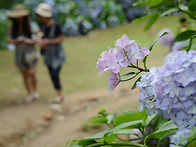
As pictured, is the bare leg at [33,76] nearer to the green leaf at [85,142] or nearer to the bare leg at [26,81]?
the bare leg at [26,81]

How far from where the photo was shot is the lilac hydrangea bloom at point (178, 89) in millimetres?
684

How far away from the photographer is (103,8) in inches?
500

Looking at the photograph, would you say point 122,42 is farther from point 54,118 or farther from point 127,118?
point 54,118

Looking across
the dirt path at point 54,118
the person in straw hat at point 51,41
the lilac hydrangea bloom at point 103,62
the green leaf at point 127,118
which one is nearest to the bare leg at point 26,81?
the dirt path at point 54,118

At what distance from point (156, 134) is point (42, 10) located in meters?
4.74

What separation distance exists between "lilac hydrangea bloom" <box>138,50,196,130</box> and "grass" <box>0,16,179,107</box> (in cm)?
385

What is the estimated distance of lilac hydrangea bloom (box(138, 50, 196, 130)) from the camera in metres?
0.68

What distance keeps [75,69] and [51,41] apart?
273cm

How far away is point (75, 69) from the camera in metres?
8.20

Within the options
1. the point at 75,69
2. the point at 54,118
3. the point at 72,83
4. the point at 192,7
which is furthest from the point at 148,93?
the point at 75,69

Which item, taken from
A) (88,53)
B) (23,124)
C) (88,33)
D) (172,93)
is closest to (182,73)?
(172,93)

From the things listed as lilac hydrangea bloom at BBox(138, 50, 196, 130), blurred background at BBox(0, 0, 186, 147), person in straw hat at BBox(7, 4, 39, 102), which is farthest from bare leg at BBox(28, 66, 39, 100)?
lilac hydrangea bloom at BBox(138, 50, 196, 130)

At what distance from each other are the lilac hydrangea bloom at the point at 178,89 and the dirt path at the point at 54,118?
3.20 m

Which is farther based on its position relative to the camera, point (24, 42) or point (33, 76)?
point (33, 76)
